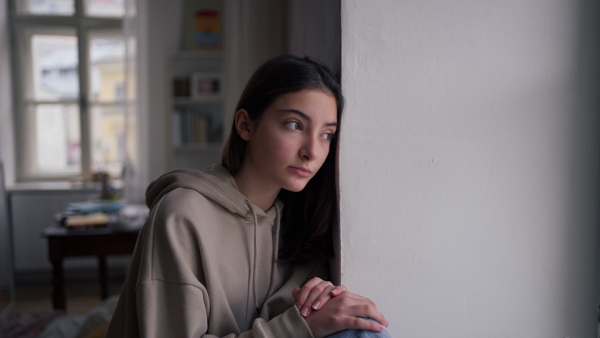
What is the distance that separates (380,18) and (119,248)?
218 centimetres

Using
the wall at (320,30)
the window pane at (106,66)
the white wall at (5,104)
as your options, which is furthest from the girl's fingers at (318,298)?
the white wall at (5,104)

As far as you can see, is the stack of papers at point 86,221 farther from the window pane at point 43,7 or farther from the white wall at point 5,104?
the window pane at point 43,7

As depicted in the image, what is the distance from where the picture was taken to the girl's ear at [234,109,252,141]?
1062mm

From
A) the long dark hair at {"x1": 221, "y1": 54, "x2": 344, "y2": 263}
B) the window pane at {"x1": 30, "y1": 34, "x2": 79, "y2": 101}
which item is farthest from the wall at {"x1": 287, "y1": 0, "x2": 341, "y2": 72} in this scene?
the window pane at {"x1": 30, "y1": 34, "x2": 79, "y2": 101}

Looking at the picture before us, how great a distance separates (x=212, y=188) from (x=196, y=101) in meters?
3.04

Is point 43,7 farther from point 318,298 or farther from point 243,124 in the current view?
point 318,298

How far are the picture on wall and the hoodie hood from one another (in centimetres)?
318

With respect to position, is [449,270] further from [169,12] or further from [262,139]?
[169,12]

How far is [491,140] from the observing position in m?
1.02

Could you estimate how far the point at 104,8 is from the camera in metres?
4.11

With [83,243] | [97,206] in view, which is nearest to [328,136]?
[83,243]

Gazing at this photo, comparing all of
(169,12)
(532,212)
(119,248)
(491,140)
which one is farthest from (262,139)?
(169,12)

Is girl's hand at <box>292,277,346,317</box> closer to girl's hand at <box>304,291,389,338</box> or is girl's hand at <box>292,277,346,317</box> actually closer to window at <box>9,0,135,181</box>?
girl's hand at <box>304,291,389,338</box>

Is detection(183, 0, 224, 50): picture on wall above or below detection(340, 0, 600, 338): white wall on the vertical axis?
above
